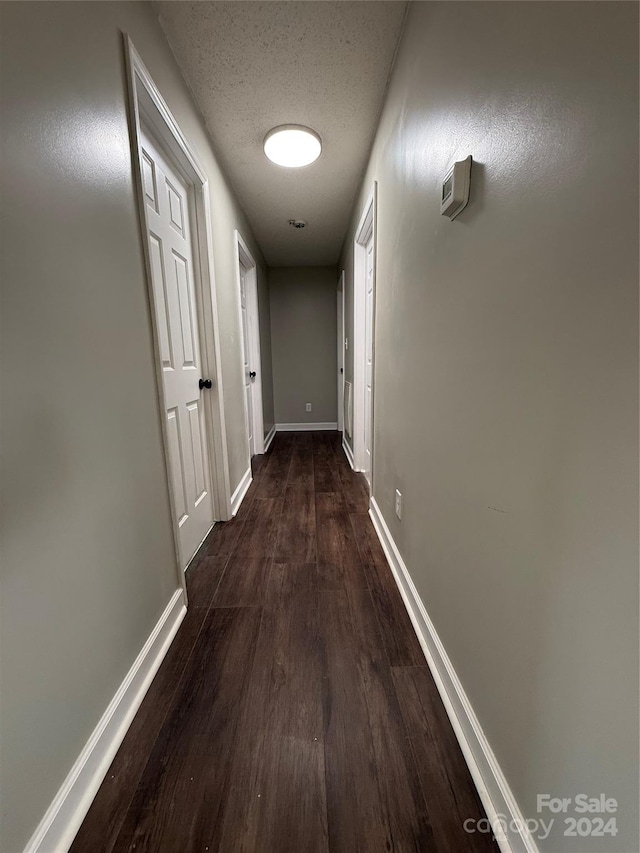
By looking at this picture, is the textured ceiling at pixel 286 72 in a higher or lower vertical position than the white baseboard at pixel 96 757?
higher

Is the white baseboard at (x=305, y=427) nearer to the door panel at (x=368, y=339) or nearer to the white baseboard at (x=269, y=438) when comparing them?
the white baseboard at (x=269, y=438)

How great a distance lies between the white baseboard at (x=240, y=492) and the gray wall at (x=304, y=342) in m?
2.25

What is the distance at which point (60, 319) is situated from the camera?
2.45 feet

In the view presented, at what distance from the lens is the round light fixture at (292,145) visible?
183cm

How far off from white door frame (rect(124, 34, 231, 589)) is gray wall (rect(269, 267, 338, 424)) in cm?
282

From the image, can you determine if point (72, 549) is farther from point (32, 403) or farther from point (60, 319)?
point (60, 319)

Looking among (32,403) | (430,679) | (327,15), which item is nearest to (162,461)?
(32,403)

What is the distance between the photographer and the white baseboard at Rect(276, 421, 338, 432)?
4.99 meters

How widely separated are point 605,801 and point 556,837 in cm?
19

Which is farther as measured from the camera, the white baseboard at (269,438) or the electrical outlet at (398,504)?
the white baseboard at (269,438)

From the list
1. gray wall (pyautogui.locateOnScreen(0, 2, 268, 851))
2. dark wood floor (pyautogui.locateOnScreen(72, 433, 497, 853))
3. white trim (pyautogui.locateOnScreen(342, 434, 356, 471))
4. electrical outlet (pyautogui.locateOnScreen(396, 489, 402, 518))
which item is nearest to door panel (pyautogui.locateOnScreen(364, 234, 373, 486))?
white trim (pyautogui.locateOnScreen(342, 434, 356, 471))

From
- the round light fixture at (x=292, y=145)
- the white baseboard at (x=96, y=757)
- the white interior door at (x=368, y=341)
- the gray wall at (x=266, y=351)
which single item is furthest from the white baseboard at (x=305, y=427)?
the white baseboard at (x=96, y=757)

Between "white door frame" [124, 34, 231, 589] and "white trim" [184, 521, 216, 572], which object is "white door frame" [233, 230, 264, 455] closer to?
"white door frame" [124, 34, 231, 589]

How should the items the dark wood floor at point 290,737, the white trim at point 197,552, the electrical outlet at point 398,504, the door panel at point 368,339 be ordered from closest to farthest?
the dark wood floor at point 290,737
the electrical outlet at point 398,504
the white trim at point 197,552
the door panel at point 368,339
